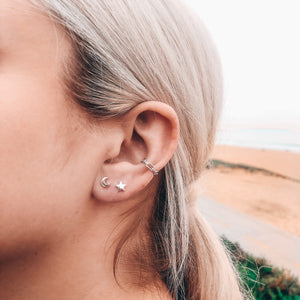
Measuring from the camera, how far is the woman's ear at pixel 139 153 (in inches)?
37.2

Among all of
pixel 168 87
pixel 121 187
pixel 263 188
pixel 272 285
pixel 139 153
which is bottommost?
pixel 263 188

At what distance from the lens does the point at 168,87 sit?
3.28 feet

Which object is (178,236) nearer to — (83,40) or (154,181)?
(154,181)

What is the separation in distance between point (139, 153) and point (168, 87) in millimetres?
266

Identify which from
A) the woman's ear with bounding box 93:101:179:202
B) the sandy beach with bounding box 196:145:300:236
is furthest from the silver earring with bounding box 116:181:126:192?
the sandy beach with bounding box 196:145:300:236

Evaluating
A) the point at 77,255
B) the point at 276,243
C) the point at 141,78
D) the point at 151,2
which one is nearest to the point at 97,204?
the point at 77,255

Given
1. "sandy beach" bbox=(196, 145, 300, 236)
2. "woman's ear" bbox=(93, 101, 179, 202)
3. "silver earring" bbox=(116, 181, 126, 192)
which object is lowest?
"sandy beach" bbox=(196, 145, 300, 236)

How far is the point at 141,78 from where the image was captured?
0.95 metres

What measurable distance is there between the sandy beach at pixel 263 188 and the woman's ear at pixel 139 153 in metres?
0.45

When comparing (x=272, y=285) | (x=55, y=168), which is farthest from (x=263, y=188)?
(x=55, y=168)

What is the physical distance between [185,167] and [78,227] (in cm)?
49

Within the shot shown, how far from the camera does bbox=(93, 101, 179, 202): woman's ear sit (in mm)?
945

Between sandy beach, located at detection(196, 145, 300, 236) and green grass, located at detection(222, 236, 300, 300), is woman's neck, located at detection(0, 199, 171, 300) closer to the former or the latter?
sandy beach, located at detection(196, 145, 300, 236)

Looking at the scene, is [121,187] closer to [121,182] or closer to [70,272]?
[121,182]
